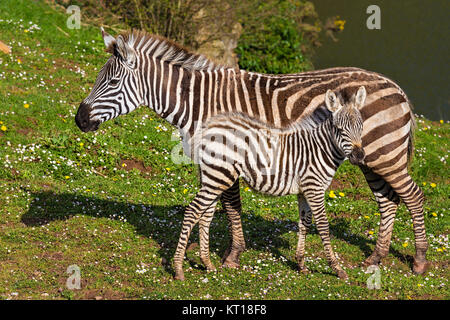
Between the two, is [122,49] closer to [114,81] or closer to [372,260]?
[114,81]

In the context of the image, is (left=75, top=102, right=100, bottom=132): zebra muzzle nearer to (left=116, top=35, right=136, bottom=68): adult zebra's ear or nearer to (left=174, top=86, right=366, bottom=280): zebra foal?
(left=116, top=35, right=136, bottom=68): adult zebra's ear

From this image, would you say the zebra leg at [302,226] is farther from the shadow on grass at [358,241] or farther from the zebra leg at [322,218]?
the shadow on grass at [358,241]

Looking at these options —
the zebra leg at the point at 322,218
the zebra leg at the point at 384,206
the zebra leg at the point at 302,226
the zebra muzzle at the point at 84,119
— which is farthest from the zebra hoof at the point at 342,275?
the zebra muzzle at the point at 84,119

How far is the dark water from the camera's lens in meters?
18.4

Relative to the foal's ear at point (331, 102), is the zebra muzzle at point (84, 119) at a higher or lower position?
lower

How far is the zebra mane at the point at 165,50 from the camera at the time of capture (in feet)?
29.4

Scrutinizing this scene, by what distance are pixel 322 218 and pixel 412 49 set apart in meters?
12.1

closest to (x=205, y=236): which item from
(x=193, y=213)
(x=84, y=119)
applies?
(x=193, y=213)

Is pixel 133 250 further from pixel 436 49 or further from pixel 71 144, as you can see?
pixel 436 49

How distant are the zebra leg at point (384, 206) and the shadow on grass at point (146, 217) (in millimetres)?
1437

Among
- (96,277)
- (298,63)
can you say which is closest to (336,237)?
(96,277)

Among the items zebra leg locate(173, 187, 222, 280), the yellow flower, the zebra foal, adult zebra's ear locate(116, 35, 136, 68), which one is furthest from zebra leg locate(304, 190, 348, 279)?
the yellow flower

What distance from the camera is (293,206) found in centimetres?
1180

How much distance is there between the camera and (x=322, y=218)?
333 inches
